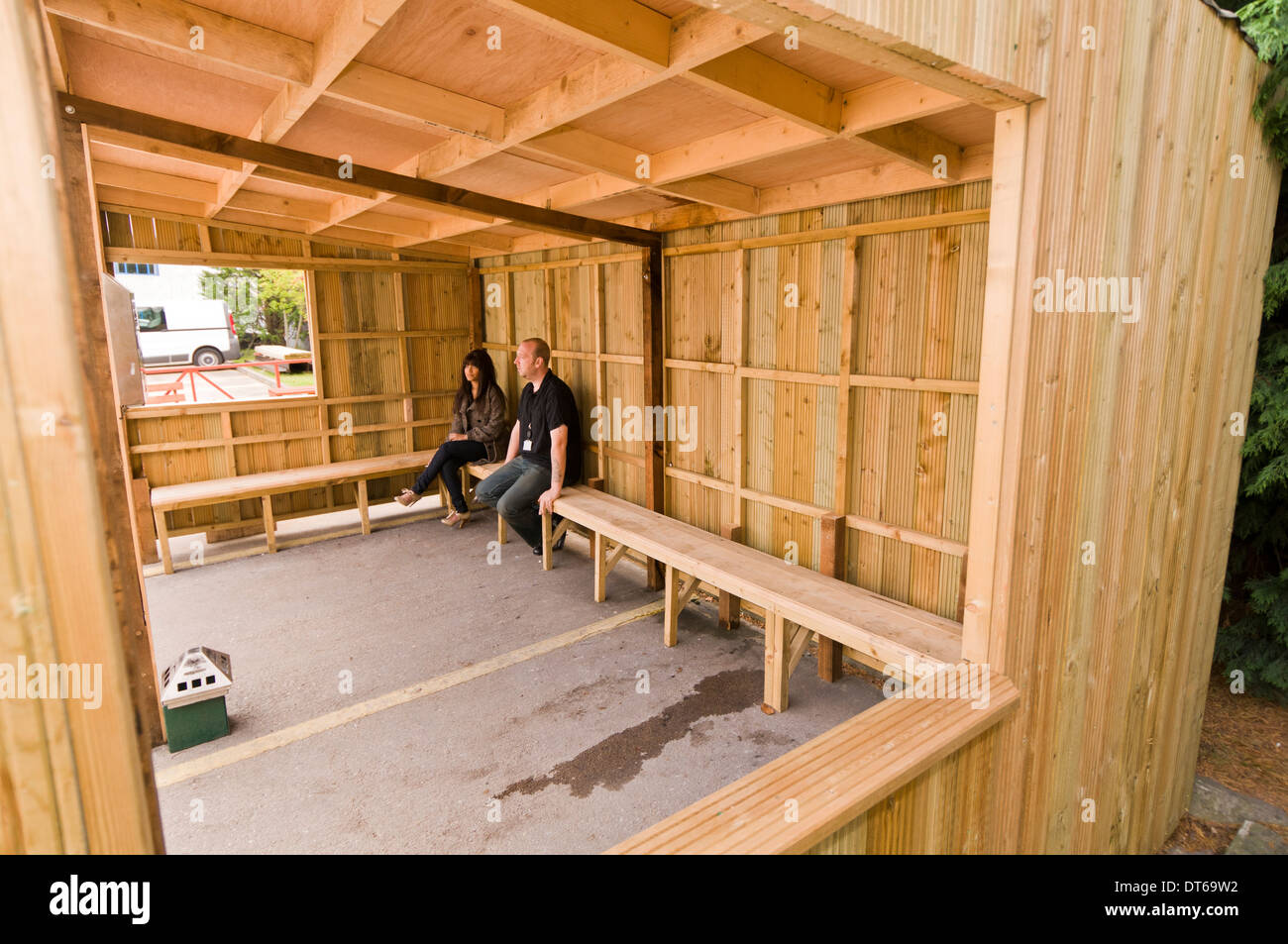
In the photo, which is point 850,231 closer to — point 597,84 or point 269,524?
point 597,84

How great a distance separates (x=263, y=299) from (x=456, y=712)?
83.3 ft

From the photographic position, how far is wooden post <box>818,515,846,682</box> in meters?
4.17

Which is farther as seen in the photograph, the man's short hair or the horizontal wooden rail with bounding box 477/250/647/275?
the man's short hair

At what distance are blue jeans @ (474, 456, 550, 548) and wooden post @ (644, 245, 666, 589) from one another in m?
1.01

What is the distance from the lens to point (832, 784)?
4.73 ft

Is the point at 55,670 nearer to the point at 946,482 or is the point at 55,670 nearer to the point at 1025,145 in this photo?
the point at 1025,145

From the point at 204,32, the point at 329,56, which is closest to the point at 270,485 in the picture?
the point at 204,32

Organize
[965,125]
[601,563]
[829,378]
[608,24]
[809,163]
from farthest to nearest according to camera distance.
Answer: [601,563] → [829,378] → [809,163] → [965,125] → [608,24]

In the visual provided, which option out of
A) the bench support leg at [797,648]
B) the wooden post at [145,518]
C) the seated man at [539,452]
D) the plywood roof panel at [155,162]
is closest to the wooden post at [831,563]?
the bench support leg at [797,648]

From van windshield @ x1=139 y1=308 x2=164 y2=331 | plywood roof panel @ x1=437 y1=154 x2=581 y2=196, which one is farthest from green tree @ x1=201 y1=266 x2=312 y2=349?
plywood roof panel @ x1=437 y1=154 x2=581 y2=196

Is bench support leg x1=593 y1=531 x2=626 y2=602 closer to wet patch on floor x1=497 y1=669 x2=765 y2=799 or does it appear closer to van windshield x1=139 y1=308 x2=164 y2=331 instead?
wet patch on floor x1=497 y1=669 x2=765 y2=799

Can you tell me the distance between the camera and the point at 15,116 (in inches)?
25.9

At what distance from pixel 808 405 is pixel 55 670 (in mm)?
4077
